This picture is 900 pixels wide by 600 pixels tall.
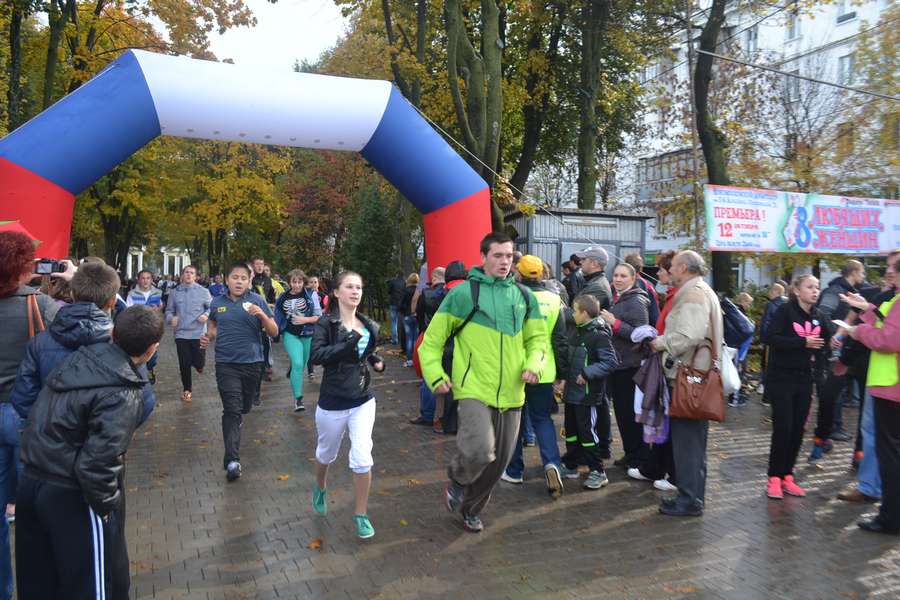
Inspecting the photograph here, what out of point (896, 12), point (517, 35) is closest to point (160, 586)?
point (517, 35)

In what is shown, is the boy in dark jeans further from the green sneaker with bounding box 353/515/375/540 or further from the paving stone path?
the green sneaker with bounding box 353/515/375/540

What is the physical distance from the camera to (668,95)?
84.5 feet

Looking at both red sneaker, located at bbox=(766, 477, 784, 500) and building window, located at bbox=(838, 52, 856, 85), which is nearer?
red sneaker, located at bbox=(766, 477, 784, 500)

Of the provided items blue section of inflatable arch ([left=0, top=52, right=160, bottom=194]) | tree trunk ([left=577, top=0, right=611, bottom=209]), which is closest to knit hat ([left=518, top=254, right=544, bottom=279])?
blue section of inflatable arch ([left=0, top=52, right=160, bottom=194])

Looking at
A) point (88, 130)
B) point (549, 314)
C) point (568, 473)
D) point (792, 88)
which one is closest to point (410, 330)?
point (88, 130)

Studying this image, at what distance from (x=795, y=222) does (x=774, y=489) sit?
4.39 metres

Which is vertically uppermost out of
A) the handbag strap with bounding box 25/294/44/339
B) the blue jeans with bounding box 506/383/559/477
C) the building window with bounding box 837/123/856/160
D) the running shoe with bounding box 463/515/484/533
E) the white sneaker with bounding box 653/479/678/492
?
the building window with bounding box 837/123/856/160

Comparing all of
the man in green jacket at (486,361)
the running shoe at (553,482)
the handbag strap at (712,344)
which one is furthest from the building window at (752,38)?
the man in green jacket at (486,361)

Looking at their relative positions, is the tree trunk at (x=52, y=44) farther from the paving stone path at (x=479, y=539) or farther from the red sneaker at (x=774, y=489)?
the red sneaker at (x=774, y=489)

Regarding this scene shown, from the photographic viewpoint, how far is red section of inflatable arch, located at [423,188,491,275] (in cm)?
1028

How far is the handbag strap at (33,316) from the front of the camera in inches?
154

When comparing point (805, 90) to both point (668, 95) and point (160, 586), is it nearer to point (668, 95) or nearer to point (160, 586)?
point (668, 95)

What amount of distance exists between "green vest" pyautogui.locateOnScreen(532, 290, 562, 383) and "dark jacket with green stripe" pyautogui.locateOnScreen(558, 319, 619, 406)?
363mm

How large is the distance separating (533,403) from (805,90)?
19861 millimetres
